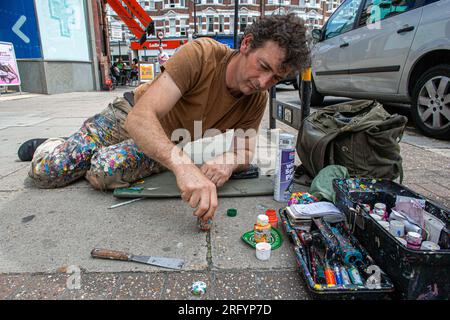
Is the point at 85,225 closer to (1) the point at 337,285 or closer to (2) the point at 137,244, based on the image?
(2) the point at 137,244

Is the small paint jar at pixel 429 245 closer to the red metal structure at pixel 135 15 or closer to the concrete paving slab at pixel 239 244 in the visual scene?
the concrete paving slab at pixel 239 244

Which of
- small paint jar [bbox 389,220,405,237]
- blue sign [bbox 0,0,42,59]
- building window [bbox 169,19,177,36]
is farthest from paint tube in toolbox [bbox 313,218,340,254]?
building window [bbox 169,19,177,36]

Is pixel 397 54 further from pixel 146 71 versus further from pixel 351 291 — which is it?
pixel 146 71

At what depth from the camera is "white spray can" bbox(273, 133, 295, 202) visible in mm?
1731

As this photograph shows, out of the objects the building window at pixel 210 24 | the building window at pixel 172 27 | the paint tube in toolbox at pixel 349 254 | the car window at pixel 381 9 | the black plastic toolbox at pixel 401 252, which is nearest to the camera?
the black plastic toolbox at pixel 401 252

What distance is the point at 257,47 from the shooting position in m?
1.51

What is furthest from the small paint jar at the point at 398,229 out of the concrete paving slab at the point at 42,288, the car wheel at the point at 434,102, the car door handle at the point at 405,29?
the car door handle at the point at 405,29

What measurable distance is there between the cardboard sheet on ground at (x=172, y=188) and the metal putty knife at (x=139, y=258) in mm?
586

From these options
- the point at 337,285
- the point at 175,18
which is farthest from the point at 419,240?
the point at 175,18

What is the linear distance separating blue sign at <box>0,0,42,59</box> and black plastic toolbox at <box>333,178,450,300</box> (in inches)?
430

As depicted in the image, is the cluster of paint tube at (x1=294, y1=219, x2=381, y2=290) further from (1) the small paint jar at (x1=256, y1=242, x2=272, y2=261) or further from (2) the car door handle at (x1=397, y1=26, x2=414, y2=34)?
(2) the car door handle at (x1=397, y1=26, x2=414, y2=34)

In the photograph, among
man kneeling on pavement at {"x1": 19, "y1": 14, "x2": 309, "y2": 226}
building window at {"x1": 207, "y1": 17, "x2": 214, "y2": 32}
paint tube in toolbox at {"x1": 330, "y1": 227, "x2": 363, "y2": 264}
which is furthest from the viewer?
building window at {"x1": 207, "y1": 17, "x2": 214, "y2": 32}

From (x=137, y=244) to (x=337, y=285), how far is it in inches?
34.0

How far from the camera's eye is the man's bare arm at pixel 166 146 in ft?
3.94
